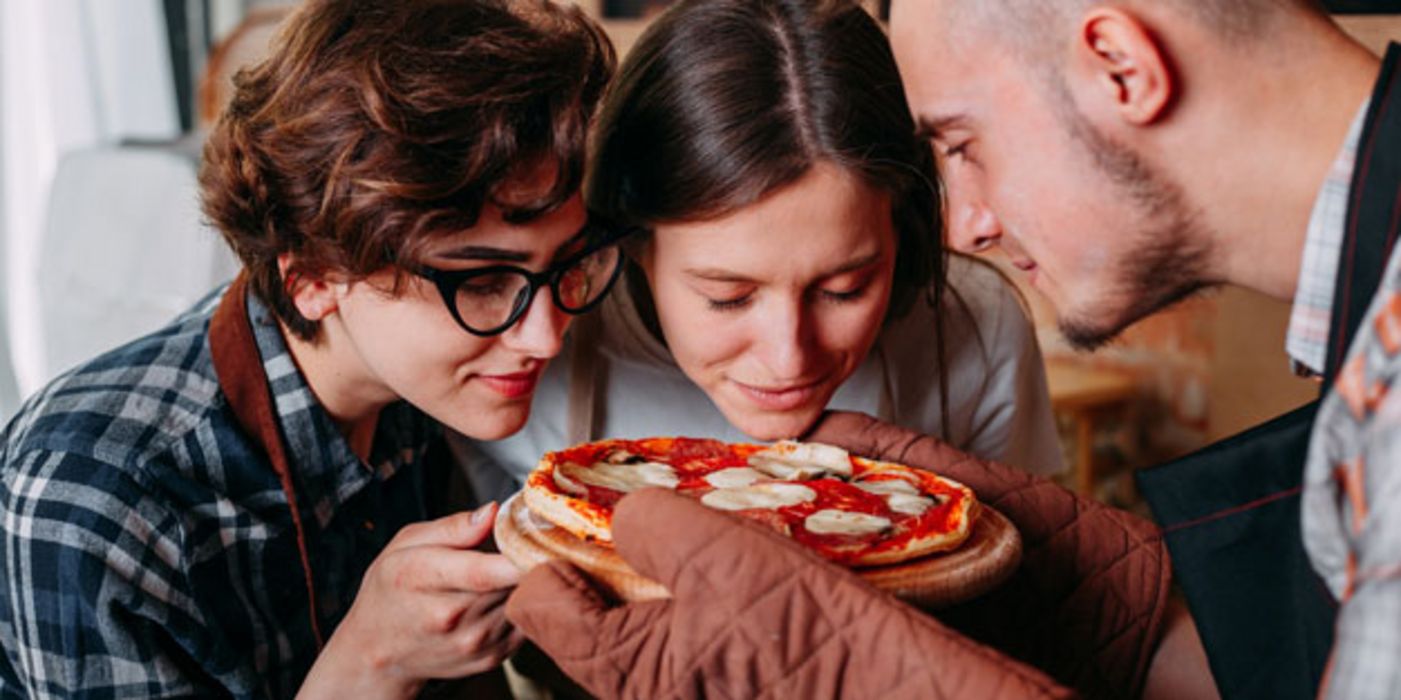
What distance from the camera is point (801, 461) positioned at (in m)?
1.45

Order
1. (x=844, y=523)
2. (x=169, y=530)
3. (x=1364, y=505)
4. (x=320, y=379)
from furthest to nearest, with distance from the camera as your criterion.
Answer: (x=320, y=379)
(x=169, y=530)
(x=844, y=523)
(x=1364, y=505)

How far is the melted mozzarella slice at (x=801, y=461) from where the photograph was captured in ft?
4.60

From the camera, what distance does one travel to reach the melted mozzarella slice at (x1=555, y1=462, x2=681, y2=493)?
1.33 metres

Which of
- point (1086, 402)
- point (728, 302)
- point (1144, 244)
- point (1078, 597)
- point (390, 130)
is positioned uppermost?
point (390, 130)

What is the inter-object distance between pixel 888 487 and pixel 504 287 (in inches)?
18.8

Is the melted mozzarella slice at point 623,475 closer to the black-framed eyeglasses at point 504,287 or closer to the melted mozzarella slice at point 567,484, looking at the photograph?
the melted mozzarella slice at point 567,484

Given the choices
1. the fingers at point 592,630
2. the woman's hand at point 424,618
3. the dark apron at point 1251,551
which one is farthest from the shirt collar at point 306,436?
the dark apron at point 1251,551

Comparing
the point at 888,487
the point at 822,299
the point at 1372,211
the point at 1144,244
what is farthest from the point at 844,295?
the point at 1372,211

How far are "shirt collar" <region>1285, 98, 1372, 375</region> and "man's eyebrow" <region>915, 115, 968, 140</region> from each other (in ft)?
1.13

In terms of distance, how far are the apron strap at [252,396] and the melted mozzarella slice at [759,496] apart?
506mm

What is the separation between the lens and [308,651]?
1.52 meters

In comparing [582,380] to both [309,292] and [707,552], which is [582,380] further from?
[707,552]

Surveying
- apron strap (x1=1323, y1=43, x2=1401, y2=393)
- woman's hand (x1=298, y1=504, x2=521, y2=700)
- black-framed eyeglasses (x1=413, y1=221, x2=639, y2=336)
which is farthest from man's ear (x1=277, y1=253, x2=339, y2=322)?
apron strap (x1=1323, y1=43, x2=1401, y2=393)

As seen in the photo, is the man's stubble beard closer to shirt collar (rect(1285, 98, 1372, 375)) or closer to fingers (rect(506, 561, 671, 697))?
shirt collar (rect(1285, 98, 1372, 375))
